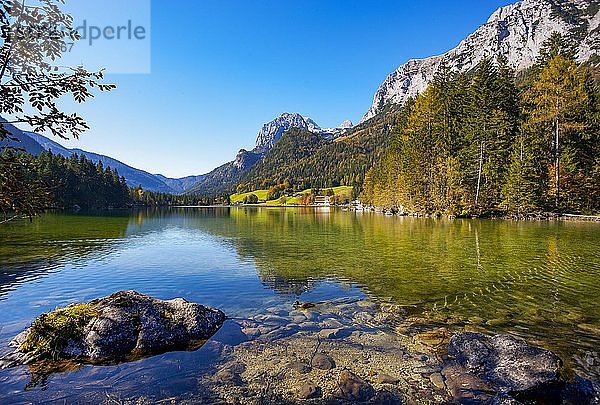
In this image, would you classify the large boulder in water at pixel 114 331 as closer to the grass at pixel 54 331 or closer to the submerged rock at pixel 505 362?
the grass at pixel 54 331

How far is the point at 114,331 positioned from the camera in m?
10.3

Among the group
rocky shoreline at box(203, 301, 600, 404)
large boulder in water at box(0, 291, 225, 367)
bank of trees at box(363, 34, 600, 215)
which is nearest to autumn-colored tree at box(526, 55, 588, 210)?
bank of trees at box(363, 34, 600, 215)

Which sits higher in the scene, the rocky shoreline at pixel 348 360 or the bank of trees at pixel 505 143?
the bank of trees at pixel 505 143

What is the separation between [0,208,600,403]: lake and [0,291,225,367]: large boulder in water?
0.65m

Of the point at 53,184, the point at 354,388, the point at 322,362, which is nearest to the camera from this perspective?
the point at 53,184

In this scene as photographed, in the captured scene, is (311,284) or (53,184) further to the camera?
(311,284)

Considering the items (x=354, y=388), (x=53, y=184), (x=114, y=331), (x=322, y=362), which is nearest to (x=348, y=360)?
(x=322, y=362)

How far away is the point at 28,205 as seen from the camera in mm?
4695

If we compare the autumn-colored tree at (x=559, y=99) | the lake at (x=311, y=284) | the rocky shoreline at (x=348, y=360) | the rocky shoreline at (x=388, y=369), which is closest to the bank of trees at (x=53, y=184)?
the lake at (x=311, y=284)

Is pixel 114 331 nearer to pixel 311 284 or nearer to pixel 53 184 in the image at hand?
pixel 53 184

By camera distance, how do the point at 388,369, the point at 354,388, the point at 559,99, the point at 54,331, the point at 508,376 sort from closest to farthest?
the point at 354,388, the point at 508,376, the point at 388,369, the point at 54,331, the point at 559,99

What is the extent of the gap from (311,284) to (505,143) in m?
57.8

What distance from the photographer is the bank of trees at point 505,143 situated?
2105 inches

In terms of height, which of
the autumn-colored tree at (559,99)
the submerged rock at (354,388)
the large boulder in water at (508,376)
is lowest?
the submerged rock at (354,388)
